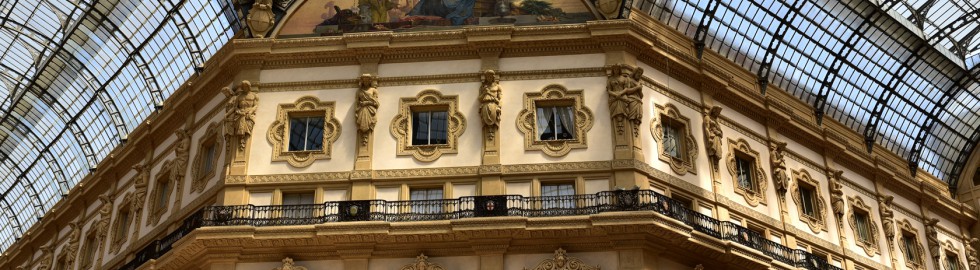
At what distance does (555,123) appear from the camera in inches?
1355

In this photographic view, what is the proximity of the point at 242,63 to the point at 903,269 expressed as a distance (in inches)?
1117

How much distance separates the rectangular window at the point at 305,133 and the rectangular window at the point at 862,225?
22.0 meters

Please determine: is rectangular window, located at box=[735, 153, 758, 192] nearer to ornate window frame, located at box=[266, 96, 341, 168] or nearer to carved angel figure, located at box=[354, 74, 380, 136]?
carved angel figure, located at box=[354, 74, 380, 136]

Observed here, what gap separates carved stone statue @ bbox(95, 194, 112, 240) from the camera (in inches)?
1710

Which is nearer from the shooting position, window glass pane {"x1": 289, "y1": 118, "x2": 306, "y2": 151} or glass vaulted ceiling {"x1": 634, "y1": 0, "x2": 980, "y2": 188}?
window glass pane {"x1": 289, "y1": 118, "x2": 306, "y2": 151}

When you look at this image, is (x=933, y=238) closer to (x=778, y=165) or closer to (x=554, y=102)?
(x=778, y=165)

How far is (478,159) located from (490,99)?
2059mm

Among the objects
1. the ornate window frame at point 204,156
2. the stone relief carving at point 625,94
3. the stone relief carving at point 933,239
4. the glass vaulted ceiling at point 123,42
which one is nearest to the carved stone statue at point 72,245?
the glass vaulted ceiling at point 123,42

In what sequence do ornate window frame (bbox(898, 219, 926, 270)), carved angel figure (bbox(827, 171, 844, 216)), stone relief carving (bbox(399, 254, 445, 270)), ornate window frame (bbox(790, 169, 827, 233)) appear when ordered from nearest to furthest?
stone relief carving (bbox(399, 254, 445, 270)), ornate window frame (bbox(790, 169, 827, 233)), carved angel figure (bbox(827, 171, 844, 216)), ornate window frame (bbox(898, 219, 926, 270))

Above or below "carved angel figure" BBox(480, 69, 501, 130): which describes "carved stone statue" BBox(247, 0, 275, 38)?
above

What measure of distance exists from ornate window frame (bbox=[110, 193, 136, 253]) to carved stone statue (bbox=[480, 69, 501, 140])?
1594 cm

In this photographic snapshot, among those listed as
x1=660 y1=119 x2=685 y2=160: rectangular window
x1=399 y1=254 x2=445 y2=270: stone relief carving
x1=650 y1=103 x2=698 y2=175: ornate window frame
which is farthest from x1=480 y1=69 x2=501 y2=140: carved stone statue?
x1=660 y1=119 x2=685 y2=160: rectangular window

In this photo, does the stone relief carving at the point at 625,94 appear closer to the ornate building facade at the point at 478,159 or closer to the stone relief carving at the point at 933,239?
the ornate building facade at the point at 478,159

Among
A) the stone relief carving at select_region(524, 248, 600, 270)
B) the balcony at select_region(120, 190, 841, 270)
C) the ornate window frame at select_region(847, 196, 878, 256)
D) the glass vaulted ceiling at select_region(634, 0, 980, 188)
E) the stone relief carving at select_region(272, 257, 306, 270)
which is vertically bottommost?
the stone relief carving at select_region(524, 248, 600, 270)
